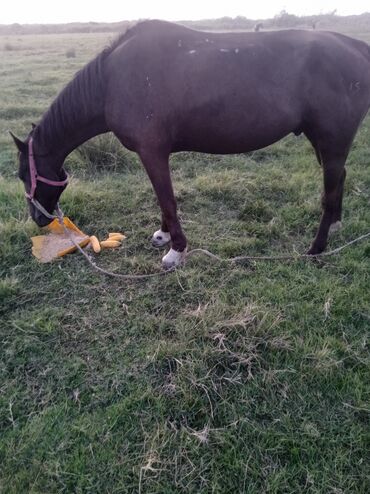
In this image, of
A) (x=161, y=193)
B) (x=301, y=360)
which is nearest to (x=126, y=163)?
(x=161, y=193)

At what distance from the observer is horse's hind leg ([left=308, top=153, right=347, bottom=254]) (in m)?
3.20

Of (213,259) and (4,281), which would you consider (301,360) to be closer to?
(213,259)

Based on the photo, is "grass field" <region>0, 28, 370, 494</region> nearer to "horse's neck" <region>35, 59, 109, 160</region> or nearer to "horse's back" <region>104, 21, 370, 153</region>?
"horse's neck" <region>35, 59, 109, 160</region>

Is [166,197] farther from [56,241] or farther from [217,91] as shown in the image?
[56,241]

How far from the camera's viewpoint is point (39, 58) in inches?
672

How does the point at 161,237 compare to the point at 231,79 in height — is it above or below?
below

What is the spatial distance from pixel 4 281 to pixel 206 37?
2.59 metres

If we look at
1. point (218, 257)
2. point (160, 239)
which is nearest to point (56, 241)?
point (160, 239)

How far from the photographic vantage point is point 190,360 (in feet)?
7.71

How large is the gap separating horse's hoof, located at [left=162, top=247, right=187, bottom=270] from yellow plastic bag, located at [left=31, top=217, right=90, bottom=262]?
0.86 metres

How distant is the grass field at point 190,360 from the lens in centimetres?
187

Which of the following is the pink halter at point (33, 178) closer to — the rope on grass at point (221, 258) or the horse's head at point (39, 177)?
the horse's head at point (39, 177)

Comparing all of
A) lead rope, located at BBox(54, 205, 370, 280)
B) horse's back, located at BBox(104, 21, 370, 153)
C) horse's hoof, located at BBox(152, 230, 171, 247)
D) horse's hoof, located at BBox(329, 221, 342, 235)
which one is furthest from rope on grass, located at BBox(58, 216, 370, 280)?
horse's back, located at BBox(104, 21, 370, 153)

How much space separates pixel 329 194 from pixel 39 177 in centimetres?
263
